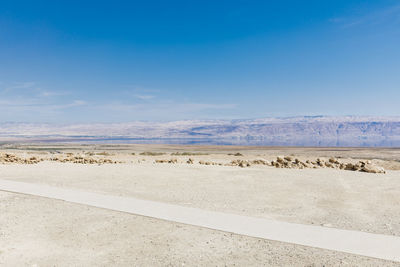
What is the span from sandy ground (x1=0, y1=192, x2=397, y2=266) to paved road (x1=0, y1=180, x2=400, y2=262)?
0.90ft

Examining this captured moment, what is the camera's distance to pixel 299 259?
504 centimetres

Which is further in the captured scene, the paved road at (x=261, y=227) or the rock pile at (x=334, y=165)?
the rock pile at (x=334, y=165)

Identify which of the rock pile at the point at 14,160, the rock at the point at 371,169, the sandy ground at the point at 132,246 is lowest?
the sandy ground at the point at 132,246

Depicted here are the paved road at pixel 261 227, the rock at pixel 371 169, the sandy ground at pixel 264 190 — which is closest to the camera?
the paved road at pixel 261 227

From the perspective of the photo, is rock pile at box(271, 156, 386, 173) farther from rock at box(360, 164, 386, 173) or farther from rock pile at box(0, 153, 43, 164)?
rock pile at box(0, 153, 43, 164)

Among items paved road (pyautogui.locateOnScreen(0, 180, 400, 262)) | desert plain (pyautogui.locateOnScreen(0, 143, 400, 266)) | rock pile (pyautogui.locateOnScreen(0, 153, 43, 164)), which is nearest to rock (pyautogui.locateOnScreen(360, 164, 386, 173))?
desert plain (pyautogui.locateOnScreen(0, 143, 400, 266))

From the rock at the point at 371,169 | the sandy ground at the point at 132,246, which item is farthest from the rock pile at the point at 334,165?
the sandy ground at the point at 132,246

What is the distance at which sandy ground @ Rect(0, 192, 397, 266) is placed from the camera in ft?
16.7

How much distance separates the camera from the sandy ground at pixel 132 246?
508 cm

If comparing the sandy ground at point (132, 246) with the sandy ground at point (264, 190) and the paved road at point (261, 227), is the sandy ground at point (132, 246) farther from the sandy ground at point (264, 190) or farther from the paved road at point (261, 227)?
the sandy ground at point (264, 190)

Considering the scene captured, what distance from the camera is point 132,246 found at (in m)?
5.75

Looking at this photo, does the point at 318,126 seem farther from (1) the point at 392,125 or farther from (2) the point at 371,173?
(2) the point at 371,173

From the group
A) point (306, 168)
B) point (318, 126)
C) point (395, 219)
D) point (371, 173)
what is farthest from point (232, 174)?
point (318, 126)

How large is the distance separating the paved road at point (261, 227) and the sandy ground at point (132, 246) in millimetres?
275
